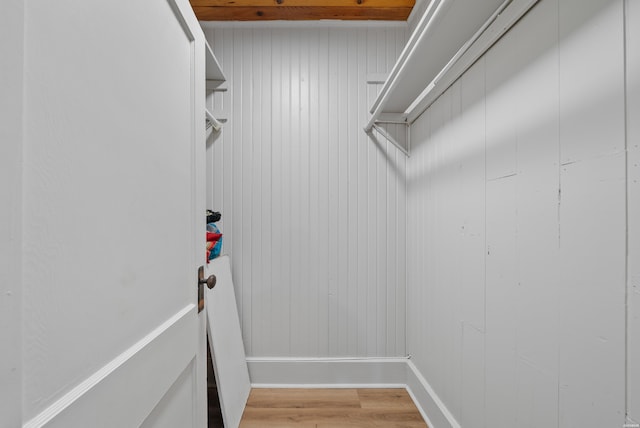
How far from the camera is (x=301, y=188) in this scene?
1.88m

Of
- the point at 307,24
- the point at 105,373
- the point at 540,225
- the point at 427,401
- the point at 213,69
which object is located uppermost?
the point at 307,24

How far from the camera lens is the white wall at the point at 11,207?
0.33 metres

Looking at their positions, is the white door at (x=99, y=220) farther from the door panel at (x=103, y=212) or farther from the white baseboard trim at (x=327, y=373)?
the white baseboard trim at (x=327, y=373)

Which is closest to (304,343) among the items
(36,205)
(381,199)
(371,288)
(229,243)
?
(371,288)

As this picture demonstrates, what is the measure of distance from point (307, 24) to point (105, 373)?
2.10 m

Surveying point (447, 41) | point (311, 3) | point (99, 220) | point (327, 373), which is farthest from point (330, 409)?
point (311, 3)

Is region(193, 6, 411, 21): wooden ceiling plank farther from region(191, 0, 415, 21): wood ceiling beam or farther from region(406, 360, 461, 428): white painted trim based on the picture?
region(406, 360, 461, 428): white painted trim

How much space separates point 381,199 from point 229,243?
3.52 ft

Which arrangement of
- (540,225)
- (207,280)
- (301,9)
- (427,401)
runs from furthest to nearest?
1. (301,9)
2. (427,401)
3. (207,280)
4. (540,225)

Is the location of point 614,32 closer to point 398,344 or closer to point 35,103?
point 35,103

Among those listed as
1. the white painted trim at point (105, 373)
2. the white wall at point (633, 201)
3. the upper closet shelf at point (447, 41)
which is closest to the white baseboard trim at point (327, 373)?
the white painted trim at point (105, 373)

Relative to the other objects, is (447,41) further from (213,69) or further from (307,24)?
(213,69)

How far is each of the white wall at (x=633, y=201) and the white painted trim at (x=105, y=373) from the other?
3.45 ft

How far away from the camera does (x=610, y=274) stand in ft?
2.06
